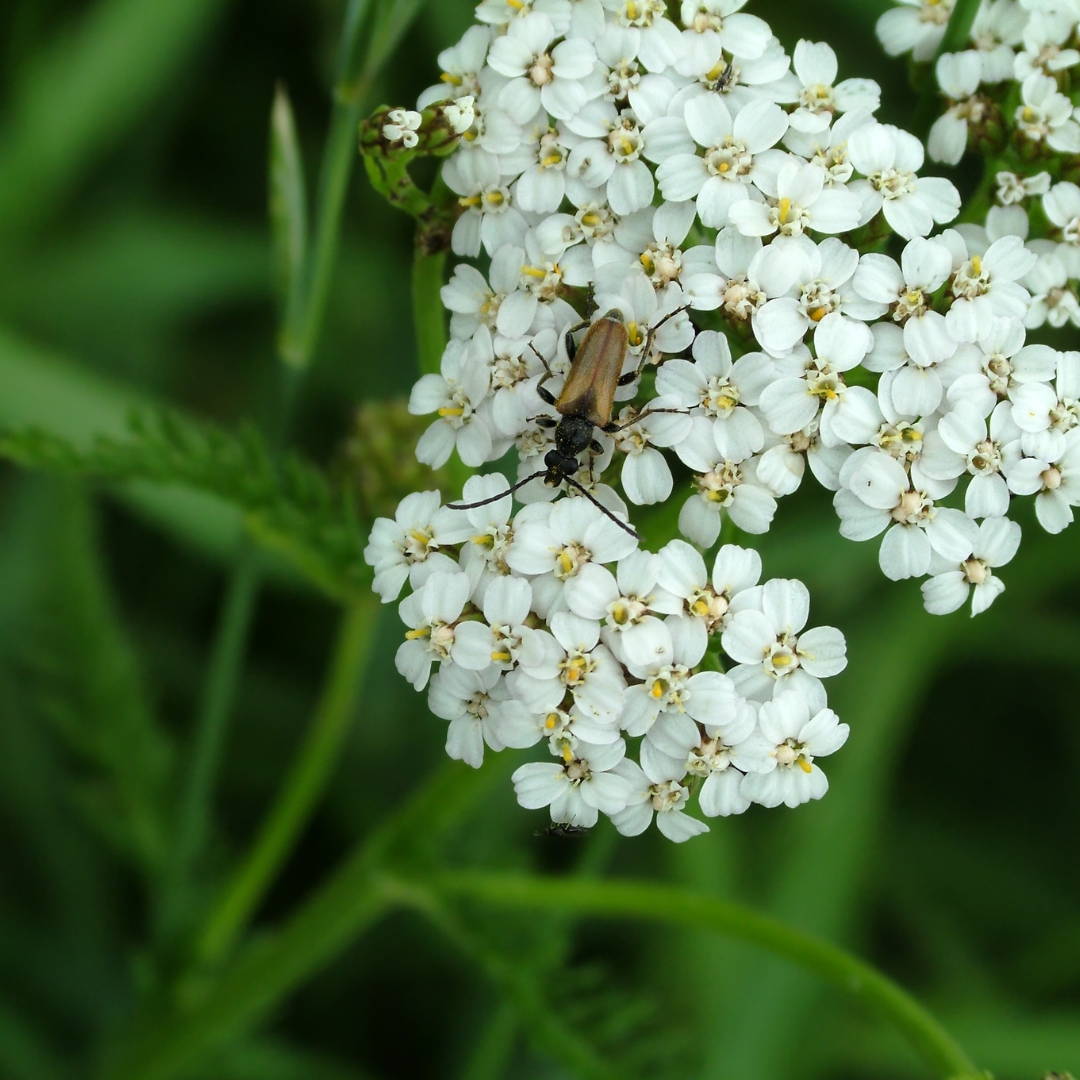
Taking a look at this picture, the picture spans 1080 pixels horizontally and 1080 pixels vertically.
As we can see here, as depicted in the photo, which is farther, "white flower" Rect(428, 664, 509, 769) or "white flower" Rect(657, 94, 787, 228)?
"white flower" Rect(657, 94, 787, 228)

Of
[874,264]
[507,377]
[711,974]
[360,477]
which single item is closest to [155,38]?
[360,477]

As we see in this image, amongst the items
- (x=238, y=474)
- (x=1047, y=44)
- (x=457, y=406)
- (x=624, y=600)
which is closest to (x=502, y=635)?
(x=624, y=600)

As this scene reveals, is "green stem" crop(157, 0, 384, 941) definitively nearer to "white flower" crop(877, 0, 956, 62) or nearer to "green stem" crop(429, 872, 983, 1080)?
"green stem" crop(429, 872, 983, 1080)

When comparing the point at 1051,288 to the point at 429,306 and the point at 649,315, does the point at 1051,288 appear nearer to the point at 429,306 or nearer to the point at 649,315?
the point at 649,315

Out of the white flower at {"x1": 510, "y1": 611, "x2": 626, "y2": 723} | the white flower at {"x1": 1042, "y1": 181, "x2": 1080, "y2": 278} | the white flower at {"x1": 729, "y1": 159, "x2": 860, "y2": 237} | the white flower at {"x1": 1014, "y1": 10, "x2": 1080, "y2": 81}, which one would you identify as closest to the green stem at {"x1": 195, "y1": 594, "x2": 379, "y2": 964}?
the white flower at {"x1": 510, "y1": 611, "x2": 626, "y2": 723}

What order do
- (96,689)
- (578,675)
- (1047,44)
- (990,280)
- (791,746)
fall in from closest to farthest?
(578,675), (791,746), (990,280), (1047,44), (96,689)

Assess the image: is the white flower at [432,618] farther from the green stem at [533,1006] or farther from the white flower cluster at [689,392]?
the green stem at [533,1006]
